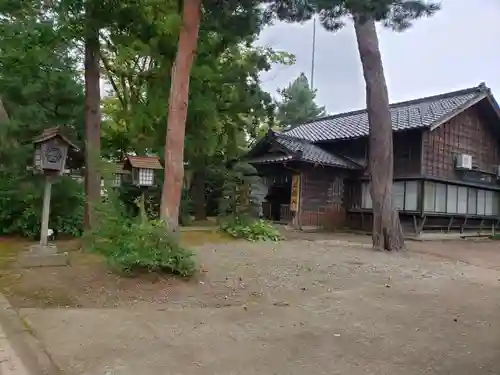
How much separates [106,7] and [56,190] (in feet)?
15.4

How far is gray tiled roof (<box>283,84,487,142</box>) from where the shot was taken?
53.6 feet

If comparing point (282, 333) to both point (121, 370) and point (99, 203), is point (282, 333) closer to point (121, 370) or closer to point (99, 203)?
point (121, 370)

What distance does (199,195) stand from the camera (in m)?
17.7

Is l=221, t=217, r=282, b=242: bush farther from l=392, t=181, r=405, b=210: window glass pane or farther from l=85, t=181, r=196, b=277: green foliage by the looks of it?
l=392, t=181, r=405, b=210: window glass pane

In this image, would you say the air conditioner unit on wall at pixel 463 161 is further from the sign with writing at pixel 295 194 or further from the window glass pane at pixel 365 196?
the sign with writing at pixel 295 194

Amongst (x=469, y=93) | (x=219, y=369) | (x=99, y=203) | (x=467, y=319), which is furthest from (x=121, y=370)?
(x=469, y=93)

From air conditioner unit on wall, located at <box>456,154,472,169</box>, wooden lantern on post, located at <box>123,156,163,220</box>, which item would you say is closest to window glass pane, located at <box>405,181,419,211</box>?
air conditioner unit on wall, located at <box>456,154,472,169</box>

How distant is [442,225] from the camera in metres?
17.3

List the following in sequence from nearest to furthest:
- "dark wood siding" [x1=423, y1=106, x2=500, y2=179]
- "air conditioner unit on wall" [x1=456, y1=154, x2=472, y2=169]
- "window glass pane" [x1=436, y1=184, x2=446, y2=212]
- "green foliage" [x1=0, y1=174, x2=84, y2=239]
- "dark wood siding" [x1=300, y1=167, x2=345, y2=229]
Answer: "green foliage" [x1=0, y1=174, x2=84, y2=239] < "dark wood siding" [x1=423, y1=106, x2=500, y2=179] < "dark wood siding" [x1=300, y1=167, x2=345, y2=229] < "window glass pane" [x1=436, y1=184, x2=446, y2=212] < "air conditioner unit on wall" [x1=456, y1=154, x2=472, y2=169]

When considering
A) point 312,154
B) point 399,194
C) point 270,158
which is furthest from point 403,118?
point 270,158

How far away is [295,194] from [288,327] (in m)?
12.3

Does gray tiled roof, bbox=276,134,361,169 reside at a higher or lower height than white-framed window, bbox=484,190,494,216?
higher

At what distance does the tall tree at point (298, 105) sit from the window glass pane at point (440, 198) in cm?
1896

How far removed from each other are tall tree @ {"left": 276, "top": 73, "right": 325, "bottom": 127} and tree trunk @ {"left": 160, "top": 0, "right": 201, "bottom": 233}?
2786cm
